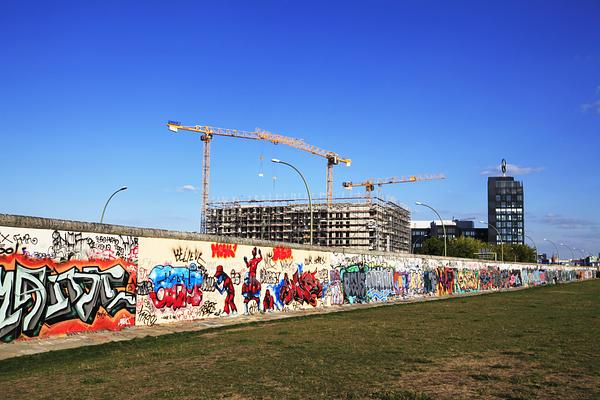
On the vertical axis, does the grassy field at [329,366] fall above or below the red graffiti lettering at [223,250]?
below

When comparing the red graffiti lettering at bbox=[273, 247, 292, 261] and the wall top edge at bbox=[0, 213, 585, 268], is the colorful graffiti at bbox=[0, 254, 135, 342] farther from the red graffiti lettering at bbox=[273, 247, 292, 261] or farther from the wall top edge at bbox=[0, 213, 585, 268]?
the red graffiti lettering at bbox=[273, 247, 292, 261]

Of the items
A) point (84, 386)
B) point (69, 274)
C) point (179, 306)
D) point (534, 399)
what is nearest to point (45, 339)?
point (69, 274)

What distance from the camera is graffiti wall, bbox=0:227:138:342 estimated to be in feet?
45.8

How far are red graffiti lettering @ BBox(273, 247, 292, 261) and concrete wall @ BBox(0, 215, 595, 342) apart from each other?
0.15 feet

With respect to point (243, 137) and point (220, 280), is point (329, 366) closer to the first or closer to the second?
point (220, 280)

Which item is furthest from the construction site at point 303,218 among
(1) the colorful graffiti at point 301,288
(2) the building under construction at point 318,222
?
(1) the colorful graffiti at point 301,288

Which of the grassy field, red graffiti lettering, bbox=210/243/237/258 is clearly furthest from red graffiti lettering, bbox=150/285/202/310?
the grassy field

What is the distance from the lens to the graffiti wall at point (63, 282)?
1396 centimetres

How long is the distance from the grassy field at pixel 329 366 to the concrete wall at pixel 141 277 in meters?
2.12

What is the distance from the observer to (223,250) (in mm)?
21625

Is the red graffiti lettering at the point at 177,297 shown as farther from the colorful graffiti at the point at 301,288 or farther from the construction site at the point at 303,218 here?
the construction site at the point at 303,218

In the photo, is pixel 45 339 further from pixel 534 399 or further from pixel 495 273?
pixel 495 273

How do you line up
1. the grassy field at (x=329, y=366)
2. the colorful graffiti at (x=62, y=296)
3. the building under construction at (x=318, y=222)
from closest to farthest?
1. the grassy field at (x=329, y=366)
2. the colorful graffiti at (x=62, y=296)
3. the building under construction at (x=318, y=222)

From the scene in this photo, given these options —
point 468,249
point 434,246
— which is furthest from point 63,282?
point 434,246
